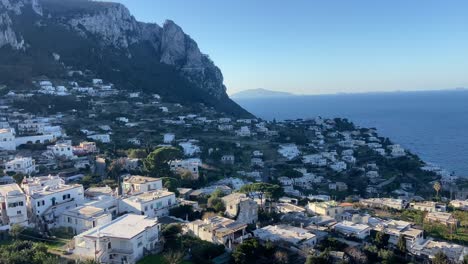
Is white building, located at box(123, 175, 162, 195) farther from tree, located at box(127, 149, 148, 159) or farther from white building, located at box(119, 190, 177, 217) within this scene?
tree, located at box(127, 149, 148, 159)

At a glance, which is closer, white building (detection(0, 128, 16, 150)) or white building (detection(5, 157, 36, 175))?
white building (detection(5, 157, 36, 175))

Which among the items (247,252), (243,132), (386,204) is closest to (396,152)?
(243,132)

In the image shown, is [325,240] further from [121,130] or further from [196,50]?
[196,50]

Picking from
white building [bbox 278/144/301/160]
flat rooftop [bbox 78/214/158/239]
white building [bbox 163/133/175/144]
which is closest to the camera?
flat rooftop [bbox 78/214/158/239]

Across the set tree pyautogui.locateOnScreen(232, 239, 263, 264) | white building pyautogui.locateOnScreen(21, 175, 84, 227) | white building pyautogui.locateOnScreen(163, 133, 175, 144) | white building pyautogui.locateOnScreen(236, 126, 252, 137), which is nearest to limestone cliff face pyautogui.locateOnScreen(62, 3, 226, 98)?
white building pyautogui.locateOnScreen(236, 126, 252, 137)

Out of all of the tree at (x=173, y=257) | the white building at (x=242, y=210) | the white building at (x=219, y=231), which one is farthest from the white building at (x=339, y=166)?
the tree at (x=173, y=257)

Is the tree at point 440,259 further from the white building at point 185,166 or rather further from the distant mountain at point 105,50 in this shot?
the distant mountain at point 105,50
